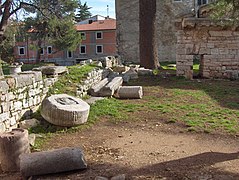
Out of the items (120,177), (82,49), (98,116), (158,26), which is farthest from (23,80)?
(82,49)

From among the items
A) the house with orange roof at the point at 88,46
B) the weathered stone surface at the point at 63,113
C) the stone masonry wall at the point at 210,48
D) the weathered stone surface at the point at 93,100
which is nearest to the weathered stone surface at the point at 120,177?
the weathered stone surface at the point at 63,113

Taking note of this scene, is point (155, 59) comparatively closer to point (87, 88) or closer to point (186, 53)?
point (186, 53)

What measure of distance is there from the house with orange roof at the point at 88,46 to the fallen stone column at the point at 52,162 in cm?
3796

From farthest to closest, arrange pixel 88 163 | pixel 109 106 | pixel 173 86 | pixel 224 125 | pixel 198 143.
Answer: pixel 173 86 < pixel 109 106 < pixel 224 125 < pixel 198 143 < pixel 88 163

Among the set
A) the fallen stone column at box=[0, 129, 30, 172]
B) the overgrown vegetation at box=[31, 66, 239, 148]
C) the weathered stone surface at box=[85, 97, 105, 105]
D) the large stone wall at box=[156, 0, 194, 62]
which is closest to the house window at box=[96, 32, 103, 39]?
the large stone wall at box=[156, 0, 194, 62]

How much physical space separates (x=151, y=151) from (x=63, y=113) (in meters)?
2.10

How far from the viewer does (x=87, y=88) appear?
33.6 ft

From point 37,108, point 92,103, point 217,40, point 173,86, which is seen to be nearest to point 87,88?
point 92,103

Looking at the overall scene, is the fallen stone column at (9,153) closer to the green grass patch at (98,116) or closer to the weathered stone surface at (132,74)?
the green grass patch at (98,116)

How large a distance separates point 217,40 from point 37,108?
363 inches

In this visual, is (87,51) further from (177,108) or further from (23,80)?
(23,80)

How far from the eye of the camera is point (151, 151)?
218 inches

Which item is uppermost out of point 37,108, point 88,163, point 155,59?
point 155,59

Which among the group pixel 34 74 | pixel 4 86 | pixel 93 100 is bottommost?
pixel 93 100
